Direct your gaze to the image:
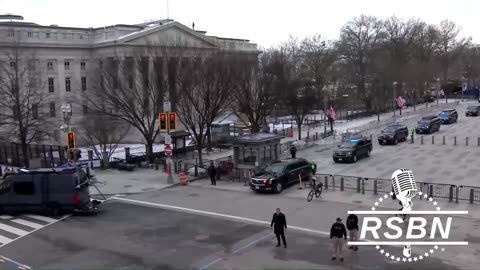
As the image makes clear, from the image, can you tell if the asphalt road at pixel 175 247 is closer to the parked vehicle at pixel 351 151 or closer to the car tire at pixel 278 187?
the car tire at pixel 278 187

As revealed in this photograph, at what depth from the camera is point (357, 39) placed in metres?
97.6

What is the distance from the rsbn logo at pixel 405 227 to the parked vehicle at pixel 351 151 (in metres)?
14.4

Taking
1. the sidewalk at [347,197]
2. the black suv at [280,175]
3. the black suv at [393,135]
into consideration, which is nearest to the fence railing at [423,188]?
the sidewalk at [347,197]

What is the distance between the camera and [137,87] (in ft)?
147

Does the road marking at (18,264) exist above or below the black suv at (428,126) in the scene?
below

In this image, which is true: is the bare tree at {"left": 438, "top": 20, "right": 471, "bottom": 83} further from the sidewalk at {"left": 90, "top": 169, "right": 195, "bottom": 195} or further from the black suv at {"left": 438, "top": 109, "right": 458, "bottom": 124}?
the sidewalk at {"left": 90, "top": 169, "right": 195, "bottom": 195}

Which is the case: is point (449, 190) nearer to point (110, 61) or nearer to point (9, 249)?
point (9, 249)

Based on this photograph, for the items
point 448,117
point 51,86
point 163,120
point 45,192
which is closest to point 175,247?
point 45,192

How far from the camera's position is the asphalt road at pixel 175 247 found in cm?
1650

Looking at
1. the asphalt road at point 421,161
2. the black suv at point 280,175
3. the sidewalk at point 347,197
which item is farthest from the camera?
the asphalt road at point 421,161

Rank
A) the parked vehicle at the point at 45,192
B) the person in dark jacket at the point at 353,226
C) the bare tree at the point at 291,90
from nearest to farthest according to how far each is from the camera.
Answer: the person in dark jacket at the point at 353,226, the parked vehicle at the point at 45,192, the bare tree at the point at 291,90

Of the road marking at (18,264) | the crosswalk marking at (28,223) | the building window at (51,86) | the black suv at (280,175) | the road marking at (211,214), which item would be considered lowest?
the road marking at (18,264)


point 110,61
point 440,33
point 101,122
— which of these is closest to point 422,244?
point 101,122

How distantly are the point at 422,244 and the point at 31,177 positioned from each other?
17357 millimetres
